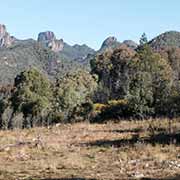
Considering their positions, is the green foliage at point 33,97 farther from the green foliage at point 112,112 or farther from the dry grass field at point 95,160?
the dry grass field at point 95,160

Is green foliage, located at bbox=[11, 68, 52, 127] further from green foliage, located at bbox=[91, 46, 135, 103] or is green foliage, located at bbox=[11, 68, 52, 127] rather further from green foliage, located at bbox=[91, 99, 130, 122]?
green foliage, located at bbox=[91, 46, 135, 103]

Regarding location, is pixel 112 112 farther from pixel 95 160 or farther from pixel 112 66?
pixel 112 66

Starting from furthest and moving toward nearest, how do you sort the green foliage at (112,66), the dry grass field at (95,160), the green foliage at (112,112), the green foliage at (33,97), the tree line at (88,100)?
the green foliage at (112,66) < the green foliage at (33,97) < the green foliage at (112,112) < the tree line at (88,100) < the dry grass field at (95,160)

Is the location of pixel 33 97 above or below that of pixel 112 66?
below

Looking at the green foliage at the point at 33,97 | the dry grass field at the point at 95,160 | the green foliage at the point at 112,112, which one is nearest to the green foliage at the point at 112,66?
the green foliage at the point at 33,97

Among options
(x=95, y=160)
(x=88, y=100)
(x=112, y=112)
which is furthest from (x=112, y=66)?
(x=95, y=160)

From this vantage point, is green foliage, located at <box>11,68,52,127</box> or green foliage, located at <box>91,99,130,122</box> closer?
green foliage, located at <box>91,99,130,122</box>

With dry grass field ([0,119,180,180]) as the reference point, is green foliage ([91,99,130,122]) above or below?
above

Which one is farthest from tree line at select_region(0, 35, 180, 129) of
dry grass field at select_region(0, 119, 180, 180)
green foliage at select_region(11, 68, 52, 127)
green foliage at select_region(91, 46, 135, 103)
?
dry grass field at select_region(0, 119, 180, 180)

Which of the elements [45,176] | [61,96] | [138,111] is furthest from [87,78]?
[45,176]

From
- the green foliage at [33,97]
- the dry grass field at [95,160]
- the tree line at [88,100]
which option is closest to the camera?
the dry grass field at [95,160]

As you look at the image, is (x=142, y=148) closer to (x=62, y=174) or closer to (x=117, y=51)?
(x=62, y=174)

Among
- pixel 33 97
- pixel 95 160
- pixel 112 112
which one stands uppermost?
pixel 33 97

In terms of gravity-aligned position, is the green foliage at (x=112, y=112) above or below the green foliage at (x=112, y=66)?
below
